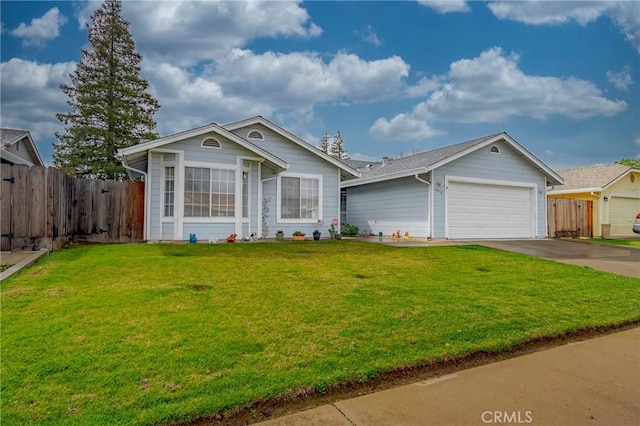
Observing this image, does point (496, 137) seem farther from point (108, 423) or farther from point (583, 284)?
point (108, 423)

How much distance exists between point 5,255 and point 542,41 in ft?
61.8

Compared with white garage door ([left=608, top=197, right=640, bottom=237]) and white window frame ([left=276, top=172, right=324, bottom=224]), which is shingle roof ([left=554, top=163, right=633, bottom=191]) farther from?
white window frame ([left=276, top=172, right=324, bottom=224])

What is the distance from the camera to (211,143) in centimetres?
1196

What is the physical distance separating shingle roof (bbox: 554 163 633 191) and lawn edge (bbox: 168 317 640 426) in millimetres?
20647

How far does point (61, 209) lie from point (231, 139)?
5.06 meters

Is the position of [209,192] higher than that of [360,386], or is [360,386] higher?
[209,192]

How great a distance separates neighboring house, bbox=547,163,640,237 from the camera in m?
20.2

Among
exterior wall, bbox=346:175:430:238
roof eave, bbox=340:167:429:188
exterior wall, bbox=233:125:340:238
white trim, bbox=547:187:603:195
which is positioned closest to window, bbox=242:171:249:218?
exterior wall, bbox=233:125:340:238

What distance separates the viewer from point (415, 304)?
4902 mm

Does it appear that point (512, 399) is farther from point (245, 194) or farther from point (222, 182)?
point (245, 194)

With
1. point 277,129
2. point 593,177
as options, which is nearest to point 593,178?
point 593,177

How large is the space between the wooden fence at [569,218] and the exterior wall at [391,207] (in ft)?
23.5

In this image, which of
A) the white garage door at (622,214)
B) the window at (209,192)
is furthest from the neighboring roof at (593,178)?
the window at (209,192)

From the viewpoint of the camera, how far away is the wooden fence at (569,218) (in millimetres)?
17645
